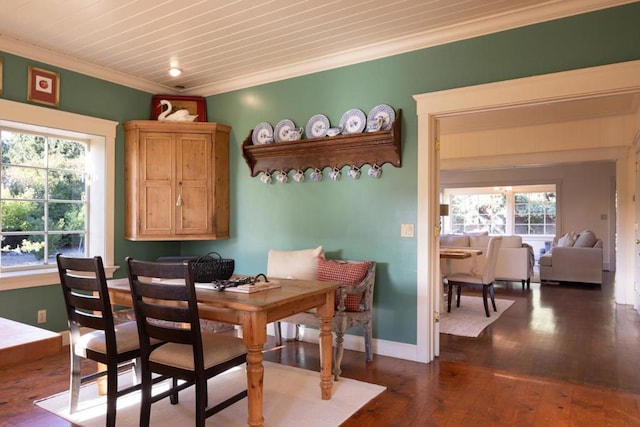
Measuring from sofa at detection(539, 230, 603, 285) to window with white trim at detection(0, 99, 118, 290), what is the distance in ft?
23.5

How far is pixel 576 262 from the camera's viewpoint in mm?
7402

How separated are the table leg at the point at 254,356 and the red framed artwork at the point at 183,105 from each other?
3.10 meters

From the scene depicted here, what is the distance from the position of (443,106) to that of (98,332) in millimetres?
2859

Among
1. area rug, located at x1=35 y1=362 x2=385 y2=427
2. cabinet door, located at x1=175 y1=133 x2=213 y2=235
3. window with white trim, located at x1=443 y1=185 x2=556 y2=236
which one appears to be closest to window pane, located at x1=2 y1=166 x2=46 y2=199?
cabinet door, located at x1=175 y1=133 x2=213 y2=235

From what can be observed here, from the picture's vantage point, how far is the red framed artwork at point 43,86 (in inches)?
141

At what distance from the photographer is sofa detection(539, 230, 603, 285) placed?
7250mm

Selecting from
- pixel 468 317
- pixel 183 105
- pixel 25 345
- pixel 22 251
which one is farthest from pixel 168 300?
pixel 468 317

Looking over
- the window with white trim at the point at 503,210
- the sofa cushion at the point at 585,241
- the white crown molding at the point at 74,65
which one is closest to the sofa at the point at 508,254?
the sofa cushion at the point at 585,241

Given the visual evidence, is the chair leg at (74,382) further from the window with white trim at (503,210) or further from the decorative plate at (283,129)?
the window with white trim at (503,210)

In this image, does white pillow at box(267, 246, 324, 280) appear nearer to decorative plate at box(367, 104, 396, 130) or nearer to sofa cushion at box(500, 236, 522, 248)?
decorative plate at box(367, 104, 396, 130)

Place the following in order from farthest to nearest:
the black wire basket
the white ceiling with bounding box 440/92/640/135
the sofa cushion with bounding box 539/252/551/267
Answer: the sofa cushion with bounding box 539/252/551/267, the white ceiling with bounding box 440/92/640/135, the black wire basket

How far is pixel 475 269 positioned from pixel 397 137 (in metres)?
2.52

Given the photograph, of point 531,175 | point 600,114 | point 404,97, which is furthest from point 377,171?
point 531,175

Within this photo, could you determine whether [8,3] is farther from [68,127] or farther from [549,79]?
[549,79]
